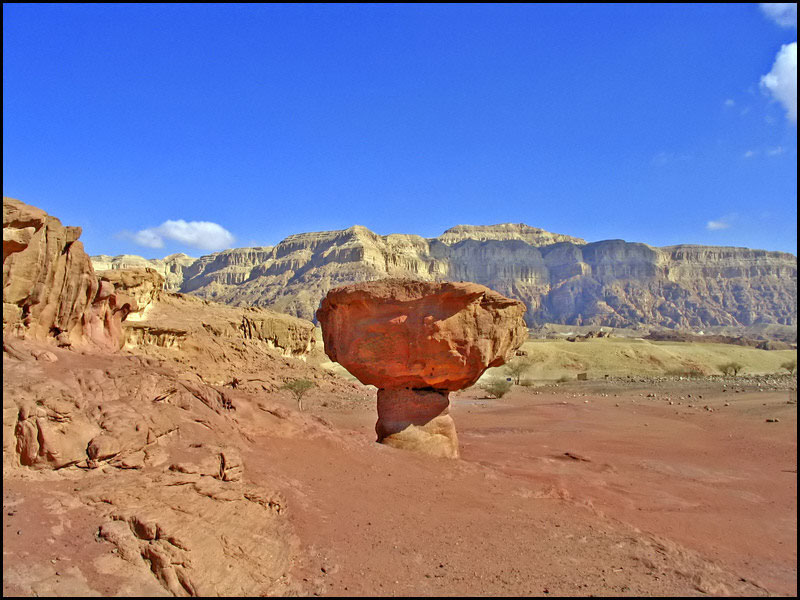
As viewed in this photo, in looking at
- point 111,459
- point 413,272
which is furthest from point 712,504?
point 413,272

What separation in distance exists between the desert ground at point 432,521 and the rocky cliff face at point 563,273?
332 feet

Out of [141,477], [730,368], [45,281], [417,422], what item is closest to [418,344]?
[417,422]

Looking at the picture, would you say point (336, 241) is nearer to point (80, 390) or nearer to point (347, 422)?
point (347, 422)

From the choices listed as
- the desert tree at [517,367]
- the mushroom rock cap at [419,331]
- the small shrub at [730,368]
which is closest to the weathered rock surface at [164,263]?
the desert tree at [517,367]

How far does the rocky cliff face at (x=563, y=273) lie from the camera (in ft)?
392

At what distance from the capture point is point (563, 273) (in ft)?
454

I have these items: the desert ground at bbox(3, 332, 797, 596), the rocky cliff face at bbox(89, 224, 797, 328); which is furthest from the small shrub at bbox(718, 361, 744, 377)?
the rocky cliff face at bbox(89, 224, 797, 328)

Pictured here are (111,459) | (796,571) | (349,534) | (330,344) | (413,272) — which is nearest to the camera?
(111,459)

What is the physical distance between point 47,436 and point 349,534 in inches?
119

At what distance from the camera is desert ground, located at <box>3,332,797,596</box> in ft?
13.9

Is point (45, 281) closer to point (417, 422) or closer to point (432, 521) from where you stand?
point (432, 521)

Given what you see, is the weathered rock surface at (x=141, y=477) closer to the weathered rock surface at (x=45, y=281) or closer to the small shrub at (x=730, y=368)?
the weathered rock surface at (x=45, y=281)

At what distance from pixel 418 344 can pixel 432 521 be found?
408cm

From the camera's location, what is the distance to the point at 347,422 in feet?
56.3
